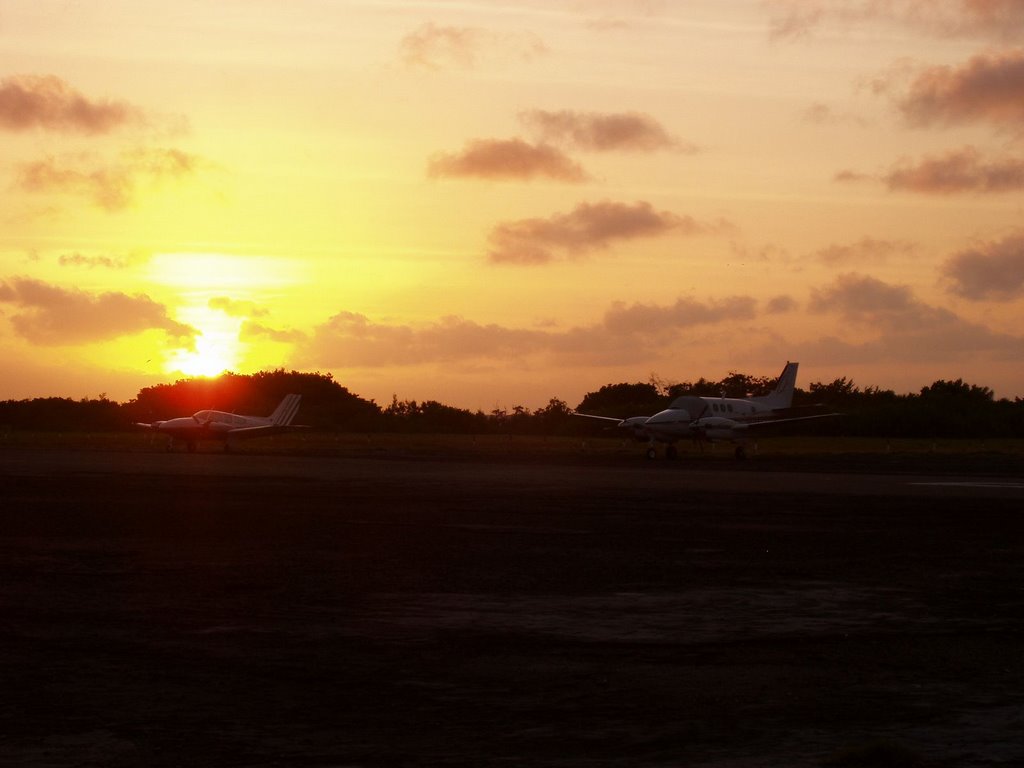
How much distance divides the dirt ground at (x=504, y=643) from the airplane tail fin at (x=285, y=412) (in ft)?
168

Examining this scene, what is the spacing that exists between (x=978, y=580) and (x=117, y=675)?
31.5 ft

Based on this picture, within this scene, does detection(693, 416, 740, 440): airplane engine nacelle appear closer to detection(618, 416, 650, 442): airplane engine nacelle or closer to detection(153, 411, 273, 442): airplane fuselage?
detection(618, 416, 650, 442): airplane engine nacelle

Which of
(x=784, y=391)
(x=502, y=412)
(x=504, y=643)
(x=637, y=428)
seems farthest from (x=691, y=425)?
(x=502, y=412)

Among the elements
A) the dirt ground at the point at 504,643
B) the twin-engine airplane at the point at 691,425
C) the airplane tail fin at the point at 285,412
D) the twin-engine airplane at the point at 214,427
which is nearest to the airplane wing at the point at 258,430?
the twin-engine airplane at the point at 214,427

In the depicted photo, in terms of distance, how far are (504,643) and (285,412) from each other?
213ft

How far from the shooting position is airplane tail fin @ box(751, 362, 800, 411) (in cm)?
7038

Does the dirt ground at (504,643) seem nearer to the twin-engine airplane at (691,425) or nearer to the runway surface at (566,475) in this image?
the runway surface at (566,475)

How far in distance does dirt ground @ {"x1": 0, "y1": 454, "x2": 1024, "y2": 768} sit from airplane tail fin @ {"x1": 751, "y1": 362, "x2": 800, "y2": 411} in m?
49.3

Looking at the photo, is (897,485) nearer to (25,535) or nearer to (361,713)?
(25,535)

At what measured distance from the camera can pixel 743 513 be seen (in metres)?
24.7

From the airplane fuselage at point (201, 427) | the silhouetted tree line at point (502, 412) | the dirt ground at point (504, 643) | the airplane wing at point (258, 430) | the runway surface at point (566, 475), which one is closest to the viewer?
the dirt ground at point (504, 643)

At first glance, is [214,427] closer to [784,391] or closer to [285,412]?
[285,412]

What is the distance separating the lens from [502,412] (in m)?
134

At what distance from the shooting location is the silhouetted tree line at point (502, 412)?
98562 mm
